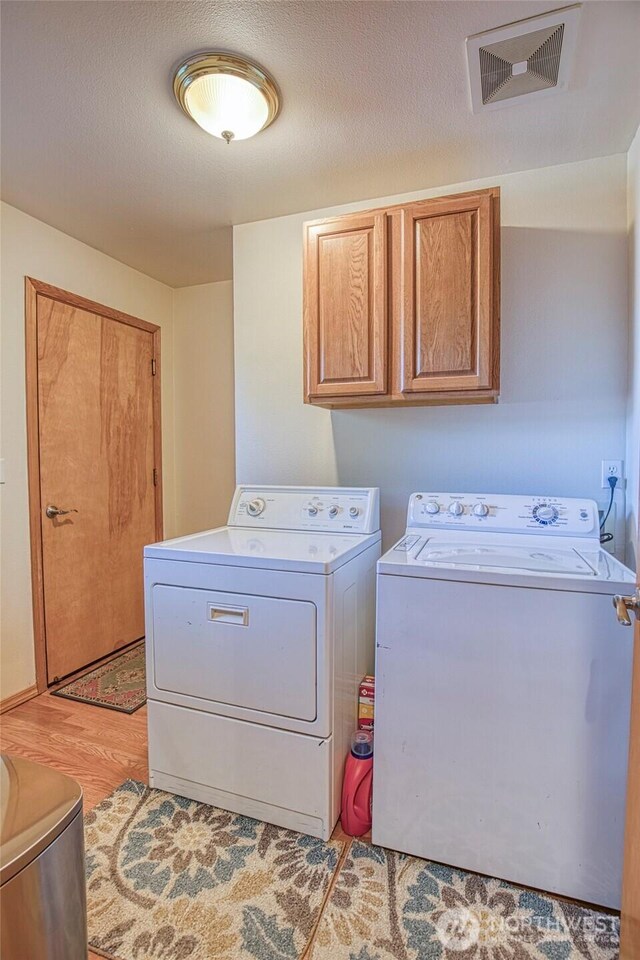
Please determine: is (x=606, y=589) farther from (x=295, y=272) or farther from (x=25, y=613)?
(x=25, y=613)

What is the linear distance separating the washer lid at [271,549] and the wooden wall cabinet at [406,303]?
588mm

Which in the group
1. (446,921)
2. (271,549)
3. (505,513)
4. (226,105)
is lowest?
(446,921)

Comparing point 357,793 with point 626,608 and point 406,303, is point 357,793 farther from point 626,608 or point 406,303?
point 406,303

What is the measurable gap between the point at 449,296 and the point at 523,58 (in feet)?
2.25

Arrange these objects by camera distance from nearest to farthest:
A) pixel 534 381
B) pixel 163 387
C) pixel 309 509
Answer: pixel 534 381
pixel 309 509
pixel 163 387

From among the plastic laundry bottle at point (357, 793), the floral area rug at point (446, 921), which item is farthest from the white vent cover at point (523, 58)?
the floral area rug at point (446, 921)

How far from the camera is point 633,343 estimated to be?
1.78 metres

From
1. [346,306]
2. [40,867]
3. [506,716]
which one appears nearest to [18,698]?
[40,867]

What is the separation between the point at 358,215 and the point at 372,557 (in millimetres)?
1382

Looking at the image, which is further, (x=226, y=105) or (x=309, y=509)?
(x=309, y=509)

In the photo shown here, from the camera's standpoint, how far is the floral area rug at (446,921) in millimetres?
1173

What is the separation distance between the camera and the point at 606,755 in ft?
4.09

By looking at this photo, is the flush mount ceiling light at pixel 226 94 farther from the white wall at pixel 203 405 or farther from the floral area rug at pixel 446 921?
the floral area rug at pixel 446 921

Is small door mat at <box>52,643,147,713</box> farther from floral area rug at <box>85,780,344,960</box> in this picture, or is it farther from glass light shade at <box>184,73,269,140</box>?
glass light shade at <box>184,73,269,140</box>
